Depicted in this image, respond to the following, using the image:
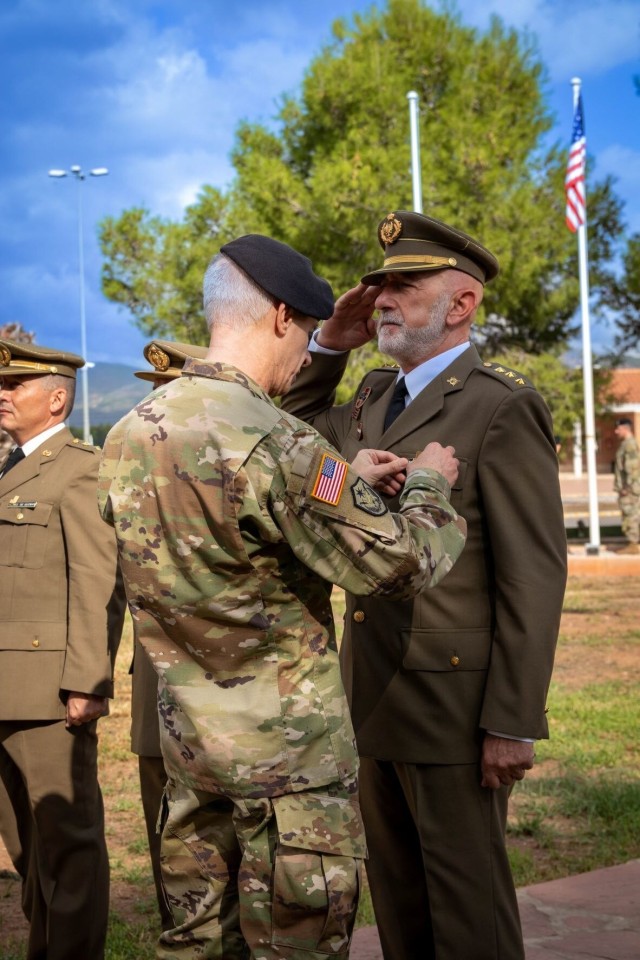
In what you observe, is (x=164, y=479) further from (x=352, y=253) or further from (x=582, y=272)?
(x=352, y=253)

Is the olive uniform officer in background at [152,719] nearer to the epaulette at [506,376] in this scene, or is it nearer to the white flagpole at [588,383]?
the epaulette at [506,376]

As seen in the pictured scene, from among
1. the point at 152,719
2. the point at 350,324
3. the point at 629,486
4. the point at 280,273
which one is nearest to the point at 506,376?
the point at 350,324

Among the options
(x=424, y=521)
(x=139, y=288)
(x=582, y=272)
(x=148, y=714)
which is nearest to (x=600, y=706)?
(x=148, y=714)

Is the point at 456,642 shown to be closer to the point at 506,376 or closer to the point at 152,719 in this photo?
the point at 506,376

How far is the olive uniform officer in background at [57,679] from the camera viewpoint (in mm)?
3480

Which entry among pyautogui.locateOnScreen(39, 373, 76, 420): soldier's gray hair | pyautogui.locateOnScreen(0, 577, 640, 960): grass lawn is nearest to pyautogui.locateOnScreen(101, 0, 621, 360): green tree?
pyautogui.locateOnScreen(0, 577, 640, 960): grass lawn

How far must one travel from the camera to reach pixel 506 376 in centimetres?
281

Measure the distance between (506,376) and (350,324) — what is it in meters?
0.53

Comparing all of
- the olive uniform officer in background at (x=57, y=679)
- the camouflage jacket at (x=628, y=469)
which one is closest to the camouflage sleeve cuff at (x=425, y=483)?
the olive uniform officer in background at (x=57, y=679)

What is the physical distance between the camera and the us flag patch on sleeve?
2.02 meters

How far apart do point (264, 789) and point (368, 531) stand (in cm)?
54

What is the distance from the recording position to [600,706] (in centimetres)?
707

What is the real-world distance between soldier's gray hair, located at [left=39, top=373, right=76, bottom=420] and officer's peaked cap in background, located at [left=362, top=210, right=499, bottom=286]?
54.4 inches

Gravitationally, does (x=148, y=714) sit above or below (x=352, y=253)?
below
